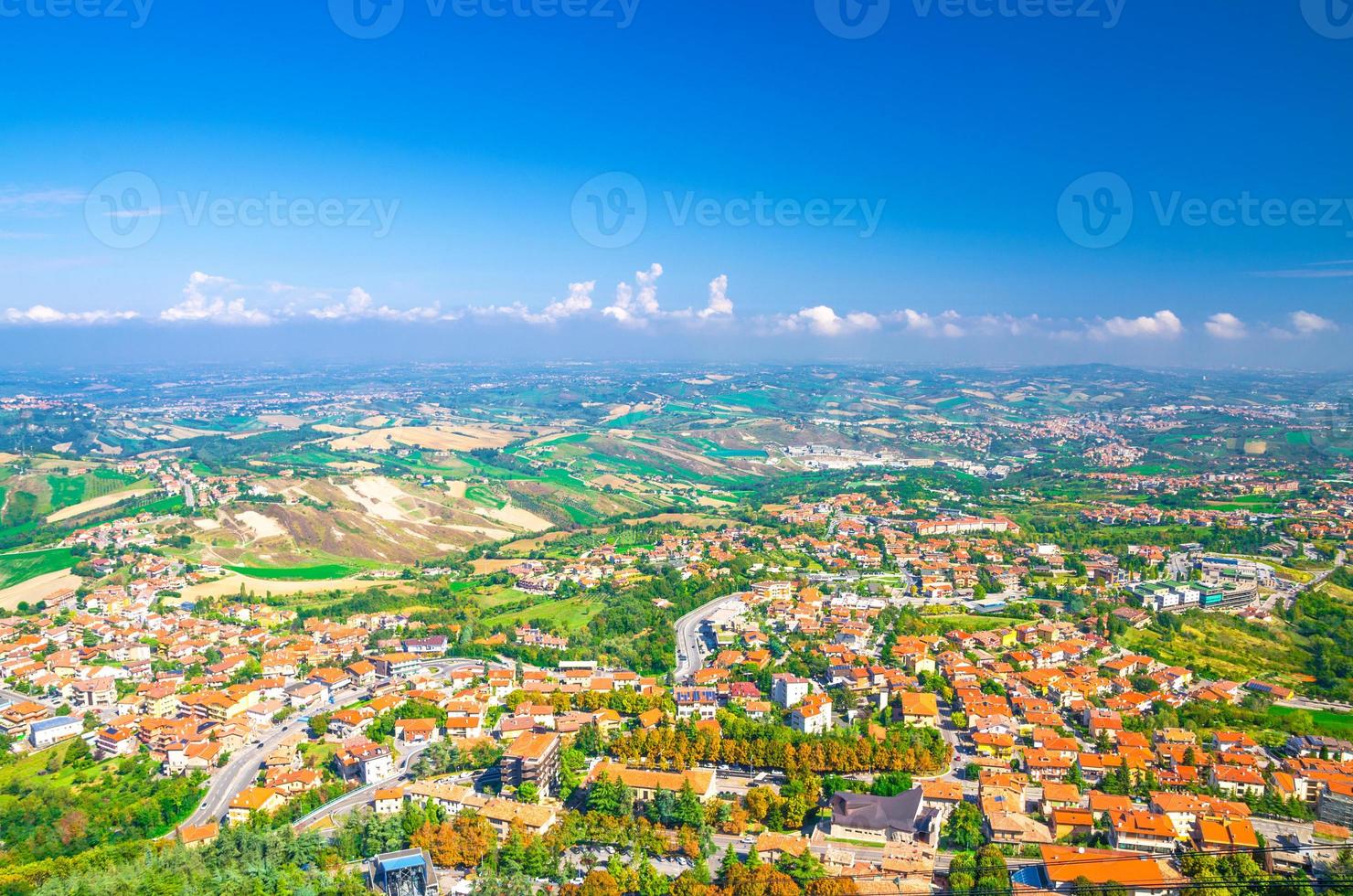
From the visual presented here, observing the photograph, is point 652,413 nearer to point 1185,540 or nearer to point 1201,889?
point 1185,540

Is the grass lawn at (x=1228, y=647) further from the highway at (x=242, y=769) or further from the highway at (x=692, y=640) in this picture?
the highway at (x=242, y=769)

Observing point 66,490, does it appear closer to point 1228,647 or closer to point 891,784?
point 891,784

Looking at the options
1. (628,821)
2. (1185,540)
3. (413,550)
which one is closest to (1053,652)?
(628,821)

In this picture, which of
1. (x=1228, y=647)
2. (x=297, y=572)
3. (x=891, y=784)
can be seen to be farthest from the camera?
(x=297, y=572)

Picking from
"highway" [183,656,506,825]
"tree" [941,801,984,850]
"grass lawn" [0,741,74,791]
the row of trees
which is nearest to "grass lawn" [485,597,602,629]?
"highway" [183,656,506,825]

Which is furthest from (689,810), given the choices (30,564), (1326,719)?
(30,564)

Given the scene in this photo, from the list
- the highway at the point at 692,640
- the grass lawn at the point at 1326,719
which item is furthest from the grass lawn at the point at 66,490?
the grass lawn at the point at 1326,719
